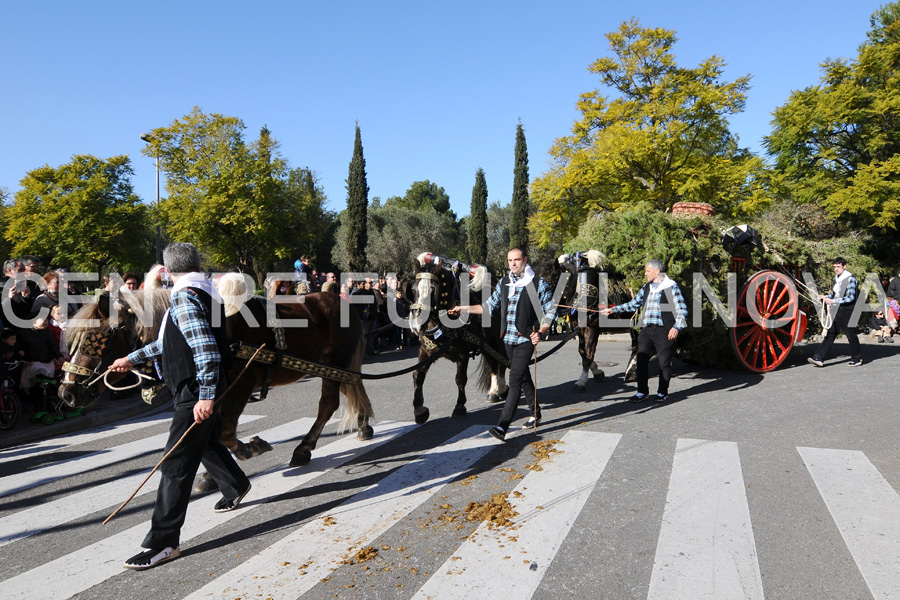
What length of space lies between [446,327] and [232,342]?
2.65m

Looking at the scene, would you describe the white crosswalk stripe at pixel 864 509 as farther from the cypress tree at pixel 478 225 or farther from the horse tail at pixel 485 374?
the cypress tree at pixel 478 225

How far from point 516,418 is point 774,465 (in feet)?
9.08

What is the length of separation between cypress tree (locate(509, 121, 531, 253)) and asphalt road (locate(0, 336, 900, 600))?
116 feet

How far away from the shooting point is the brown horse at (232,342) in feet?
14.0

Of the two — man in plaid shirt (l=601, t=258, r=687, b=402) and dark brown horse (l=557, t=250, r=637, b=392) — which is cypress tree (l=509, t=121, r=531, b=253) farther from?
man in plaid shirt (l=601, t=258, r=687, b=402)

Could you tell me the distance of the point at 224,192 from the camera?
106ft

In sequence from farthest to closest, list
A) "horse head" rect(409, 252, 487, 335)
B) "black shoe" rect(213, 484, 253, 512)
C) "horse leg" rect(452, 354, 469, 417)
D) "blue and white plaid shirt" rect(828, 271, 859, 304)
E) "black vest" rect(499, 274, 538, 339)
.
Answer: "blue and white plaid shirt" rect(828, 271, 859, 304) < "horse leg" rect(452, 354, 469, 417) < "horse head" rect(409, 252, 487, 335) < "black vest" rect(499, 274, 538, 339) < "black shoe" rect(213, 484, 253, 512)

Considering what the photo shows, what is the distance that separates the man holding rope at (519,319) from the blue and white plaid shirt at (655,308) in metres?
2.10

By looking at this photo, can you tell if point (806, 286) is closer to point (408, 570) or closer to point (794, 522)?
point (794, 522)

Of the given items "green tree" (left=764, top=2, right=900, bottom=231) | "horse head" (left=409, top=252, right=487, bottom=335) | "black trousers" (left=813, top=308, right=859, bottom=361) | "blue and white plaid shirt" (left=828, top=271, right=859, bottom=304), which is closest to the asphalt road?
"horse head" (left=409, top=252, right=487, bottom=335)

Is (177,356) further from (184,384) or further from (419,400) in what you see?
(419,400)

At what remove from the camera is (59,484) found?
4.84m

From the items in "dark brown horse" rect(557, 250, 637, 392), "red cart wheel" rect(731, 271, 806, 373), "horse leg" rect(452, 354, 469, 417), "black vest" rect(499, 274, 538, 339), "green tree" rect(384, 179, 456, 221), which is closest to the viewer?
"black vest" rect(499, 274, 538, 339)

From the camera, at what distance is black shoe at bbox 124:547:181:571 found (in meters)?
3.28
